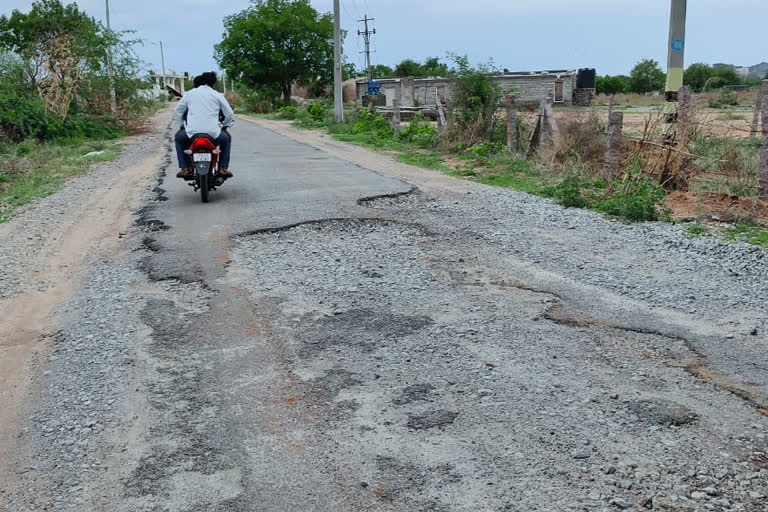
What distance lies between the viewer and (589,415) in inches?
139

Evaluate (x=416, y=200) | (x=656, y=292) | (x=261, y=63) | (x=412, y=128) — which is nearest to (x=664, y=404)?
(x=656, y=292)

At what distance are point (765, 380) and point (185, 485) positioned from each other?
2.94 meters

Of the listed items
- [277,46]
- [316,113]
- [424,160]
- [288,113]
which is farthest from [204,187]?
[277,46]

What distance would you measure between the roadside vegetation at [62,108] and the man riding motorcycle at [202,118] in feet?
10.5

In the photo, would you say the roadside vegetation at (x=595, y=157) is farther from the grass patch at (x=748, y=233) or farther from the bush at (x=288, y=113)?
the bush at (x=288, y=113)

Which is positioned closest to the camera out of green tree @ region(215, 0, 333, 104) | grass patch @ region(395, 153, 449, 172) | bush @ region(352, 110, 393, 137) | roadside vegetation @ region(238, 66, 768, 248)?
roadside vegetation @ region(238, 66, 768, 248)

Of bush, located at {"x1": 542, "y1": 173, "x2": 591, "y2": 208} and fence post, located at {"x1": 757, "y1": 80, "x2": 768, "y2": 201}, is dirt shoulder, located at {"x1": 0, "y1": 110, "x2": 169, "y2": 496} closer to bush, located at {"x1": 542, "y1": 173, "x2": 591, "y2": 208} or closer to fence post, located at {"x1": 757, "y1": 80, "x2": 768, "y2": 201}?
bush, located at {"x1": 542, "y1": 173, "x2": 591, "y2": 208}

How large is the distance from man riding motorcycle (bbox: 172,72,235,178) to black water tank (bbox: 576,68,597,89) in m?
37.4

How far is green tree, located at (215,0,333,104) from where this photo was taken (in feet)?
161

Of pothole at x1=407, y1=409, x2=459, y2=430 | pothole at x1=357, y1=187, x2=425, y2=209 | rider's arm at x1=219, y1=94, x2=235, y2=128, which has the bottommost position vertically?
pothole at x1=407, y1=409, x2=459, y2=430

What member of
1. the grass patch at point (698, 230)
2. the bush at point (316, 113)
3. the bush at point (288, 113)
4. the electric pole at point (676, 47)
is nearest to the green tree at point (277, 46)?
the bush at point (288, 113)

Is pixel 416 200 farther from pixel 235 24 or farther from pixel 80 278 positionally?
pixel 235 24

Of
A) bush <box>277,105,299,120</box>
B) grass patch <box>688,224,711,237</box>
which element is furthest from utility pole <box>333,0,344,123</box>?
grass patch <box>688,224,711,237</box>

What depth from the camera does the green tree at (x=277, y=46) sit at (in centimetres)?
4919
